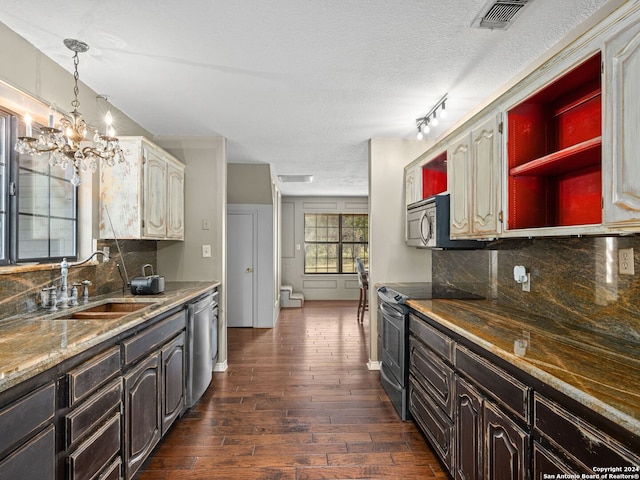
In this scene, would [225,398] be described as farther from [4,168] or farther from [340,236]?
[340,236]

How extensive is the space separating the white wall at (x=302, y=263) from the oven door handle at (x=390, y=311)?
5078mm

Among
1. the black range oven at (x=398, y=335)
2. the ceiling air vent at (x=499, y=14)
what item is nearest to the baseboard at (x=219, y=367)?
the black range oven at (x=398, y=335)

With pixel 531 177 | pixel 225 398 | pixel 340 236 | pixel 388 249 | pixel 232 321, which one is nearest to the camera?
pixel 531 177

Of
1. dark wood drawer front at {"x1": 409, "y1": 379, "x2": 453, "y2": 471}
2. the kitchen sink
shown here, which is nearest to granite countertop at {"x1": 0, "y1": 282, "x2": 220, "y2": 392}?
the kitchen sink

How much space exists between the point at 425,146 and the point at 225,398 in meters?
3.20

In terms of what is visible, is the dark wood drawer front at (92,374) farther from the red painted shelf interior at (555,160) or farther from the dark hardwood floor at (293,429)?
the red painted shelf interior at (555,160)

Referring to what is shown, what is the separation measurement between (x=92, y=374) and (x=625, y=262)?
2362mm

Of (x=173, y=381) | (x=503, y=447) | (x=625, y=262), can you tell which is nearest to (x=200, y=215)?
(x=173, y=381)

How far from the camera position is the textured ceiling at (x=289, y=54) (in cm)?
174

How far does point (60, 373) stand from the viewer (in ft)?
4.45

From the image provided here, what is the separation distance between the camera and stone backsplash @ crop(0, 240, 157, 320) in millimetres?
1933

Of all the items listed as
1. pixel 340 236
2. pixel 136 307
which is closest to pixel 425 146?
pixel 136 307

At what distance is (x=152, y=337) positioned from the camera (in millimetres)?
2148

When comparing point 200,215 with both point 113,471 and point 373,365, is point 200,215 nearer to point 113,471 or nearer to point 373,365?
point 373,365
